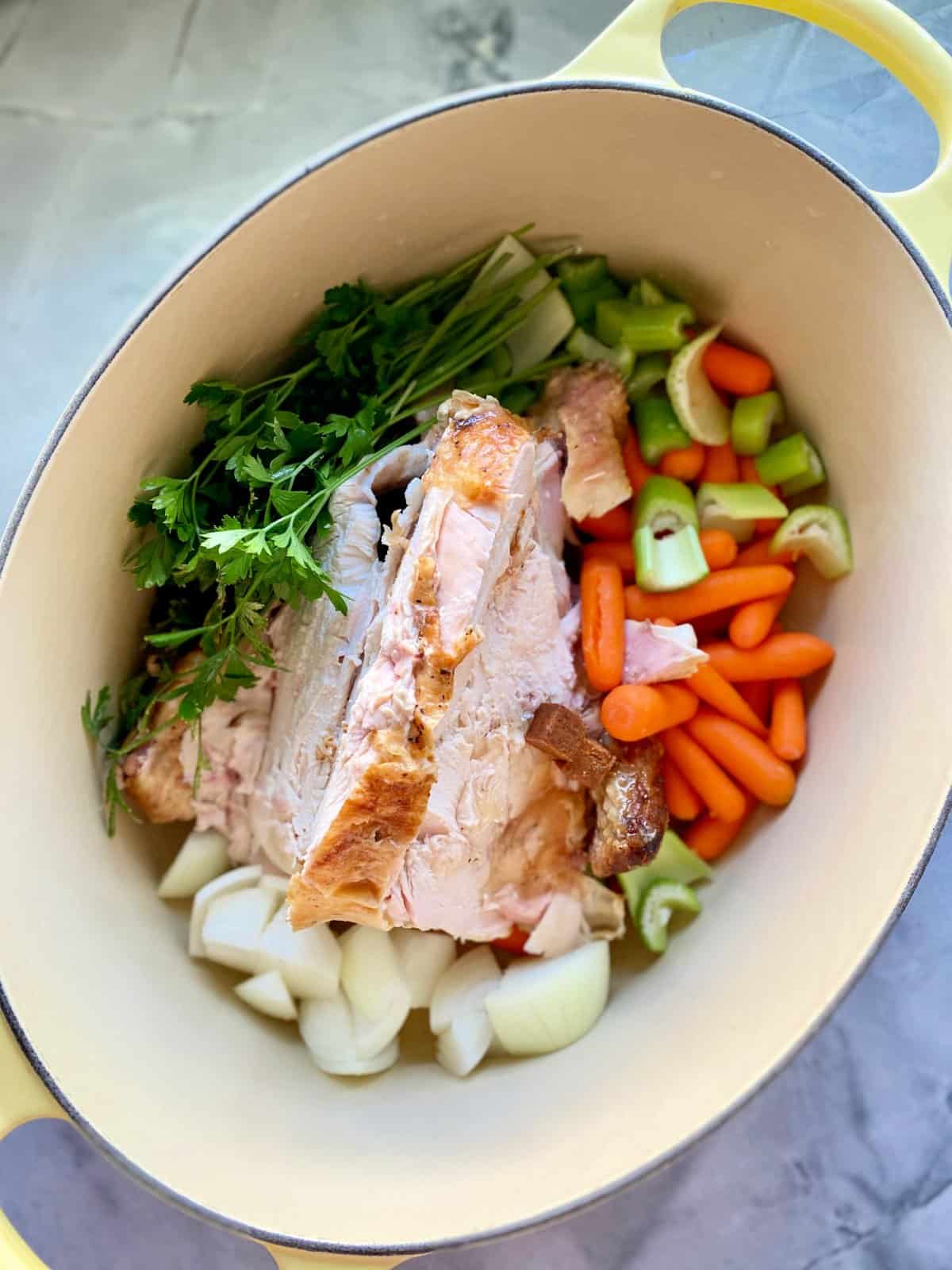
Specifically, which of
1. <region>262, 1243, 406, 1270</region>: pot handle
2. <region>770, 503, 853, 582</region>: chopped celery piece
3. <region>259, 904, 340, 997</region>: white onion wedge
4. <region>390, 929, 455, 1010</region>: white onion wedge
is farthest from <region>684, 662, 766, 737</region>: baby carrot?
<region>262, 1243, 406, 1270</region>: pot handle

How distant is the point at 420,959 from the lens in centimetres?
166

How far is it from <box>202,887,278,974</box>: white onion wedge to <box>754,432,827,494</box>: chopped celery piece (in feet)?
3.36

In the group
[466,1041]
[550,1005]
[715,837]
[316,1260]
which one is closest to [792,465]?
[715,837]

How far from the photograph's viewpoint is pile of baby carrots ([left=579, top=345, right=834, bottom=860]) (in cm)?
163

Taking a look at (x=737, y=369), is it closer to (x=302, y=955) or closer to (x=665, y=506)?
(x=665, y=506)

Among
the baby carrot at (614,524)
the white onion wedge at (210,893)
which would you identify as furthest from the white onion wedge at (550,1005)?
the baby carrot at (614,524)

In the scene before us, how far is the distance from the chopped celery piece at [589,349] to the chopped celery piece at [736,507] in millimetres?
236

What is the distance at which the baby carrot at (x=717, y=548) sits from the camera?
1.67 meters

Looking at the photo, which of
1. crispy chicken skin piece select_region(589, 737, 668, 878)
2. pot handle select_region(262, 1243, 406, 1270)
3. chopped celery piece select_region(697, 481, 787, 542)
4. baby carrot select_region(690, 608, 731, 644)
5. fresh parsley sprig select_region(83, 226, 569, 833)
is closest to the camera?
pot handle select_region(262, 1243, 406, 1270)

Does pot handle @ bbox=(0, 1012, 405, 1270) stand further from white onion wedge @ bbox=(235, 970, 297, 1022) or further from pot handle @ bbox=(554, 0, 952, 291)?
pot handle @ bbox=(554, 0, 952, 291)

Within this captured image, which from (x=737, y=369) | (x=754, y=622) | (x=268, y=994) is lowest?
(x=268, y=994)

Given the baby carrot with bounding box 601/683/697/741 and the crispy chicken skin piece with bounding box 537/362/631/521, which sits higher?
the crispy chicken skin piece with bounding box 537/362/631/521

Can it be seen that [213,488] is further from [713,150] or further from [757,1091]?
[757,1091]

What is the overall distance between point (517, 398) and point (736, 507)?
0.39 m
